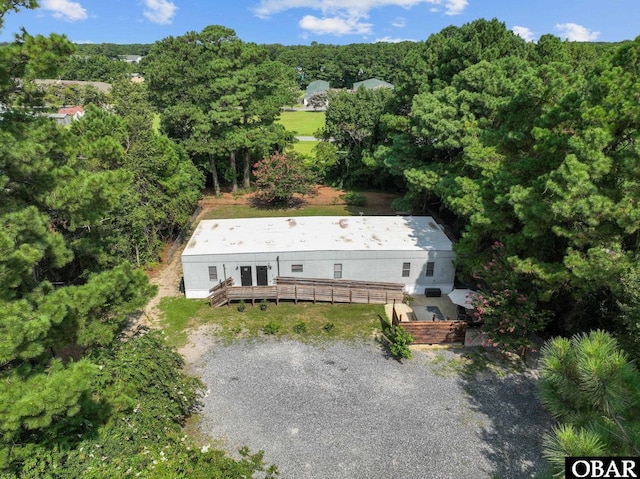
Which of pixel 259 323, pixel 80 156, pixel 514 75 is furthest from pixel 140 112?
pixel 514 75

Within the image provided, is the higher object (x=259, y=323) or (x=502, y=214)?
(x=502, y=214)

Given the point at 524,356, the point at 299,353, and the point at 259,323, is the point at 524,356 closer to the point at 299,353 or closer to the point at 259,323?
the point at 299,353

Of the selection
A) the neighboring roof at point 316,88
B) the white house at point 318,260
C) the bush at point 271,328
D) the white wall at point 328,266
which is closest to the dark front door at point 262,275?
the white house at point 318,260

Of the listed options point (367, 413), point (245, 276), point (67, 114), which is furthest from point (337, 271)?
point (67, 114)

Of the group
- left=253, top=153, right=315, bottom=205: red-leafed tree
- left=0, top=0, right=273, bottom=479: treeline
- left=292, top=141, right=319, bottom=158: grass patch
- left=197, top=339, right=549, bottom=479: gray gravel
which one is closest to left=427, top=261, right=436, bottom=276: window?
left=197, top=339, right=549, bottom=479: gray gravel

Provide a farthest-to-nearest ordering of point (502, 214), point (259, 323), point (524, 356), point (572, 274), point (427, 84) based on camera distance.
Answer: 1. point (427, 84)
2. point (259, 323)
3. point (502, 214)
4. point (524, 356)
5. point (572, 274)

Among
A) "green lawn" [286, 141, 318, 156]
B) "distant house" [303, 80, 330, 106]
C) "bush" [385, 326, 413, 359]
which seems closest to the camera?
"bush" [385, 326, 413, 359]

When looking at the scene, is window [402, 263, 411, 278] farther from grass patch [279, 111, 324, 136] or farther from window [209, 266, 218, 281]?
grass patch [279, 111, 324, 136]
